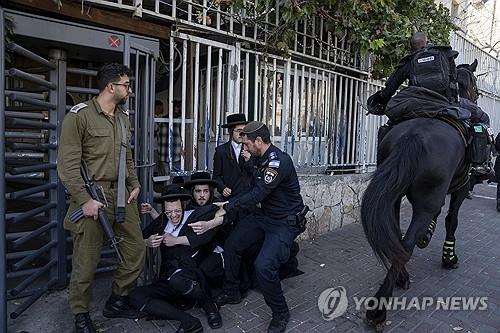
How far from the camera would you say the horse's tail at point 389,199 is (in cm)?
323

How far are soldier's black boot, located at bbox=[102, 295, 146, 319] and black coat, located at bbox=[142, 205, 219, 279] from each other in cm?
A: 37

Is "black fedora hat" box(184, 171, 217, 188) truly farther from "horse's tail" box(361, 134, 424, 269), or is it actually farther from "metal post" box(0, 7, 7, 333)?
"metal post" box(0, 7, 7, 333)

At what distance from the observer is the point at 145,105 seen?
12.8ft

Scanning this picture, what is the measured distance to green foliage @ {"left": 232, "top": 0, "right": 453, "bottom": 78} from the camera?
5199mm

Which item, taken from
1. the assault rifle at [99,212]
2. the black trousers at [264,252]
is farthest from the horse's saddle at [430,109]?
the assault rifle at [99,212]

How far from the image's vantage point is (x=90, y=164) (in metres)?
3.07

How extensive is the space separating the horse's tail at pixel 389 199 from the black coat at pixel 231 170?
1523mm

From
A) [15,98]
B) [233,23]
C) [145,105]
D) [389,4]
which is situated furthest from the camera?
[389,4]

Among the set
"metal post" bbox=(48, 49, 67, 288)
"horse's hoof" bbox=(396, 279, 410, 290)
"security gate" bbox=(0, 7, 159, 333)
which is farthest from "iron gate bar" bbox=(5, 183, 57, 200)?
"horse's hoof" bbox=(396, 279, 410, 290)

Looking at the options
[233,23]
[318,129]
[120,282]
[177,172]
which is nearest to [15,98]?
[120,282]

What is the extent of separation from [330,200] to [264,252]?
3.32 meters

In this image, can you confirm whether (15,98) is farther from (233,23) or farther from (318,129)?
(318,129)

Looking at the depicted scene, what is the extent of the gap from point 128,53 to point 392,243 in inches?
114

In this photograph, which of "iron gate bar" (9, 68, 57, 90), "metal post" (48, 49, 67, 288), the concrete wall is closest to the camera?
"iron gate bar" (9, 68, 57, 90)
